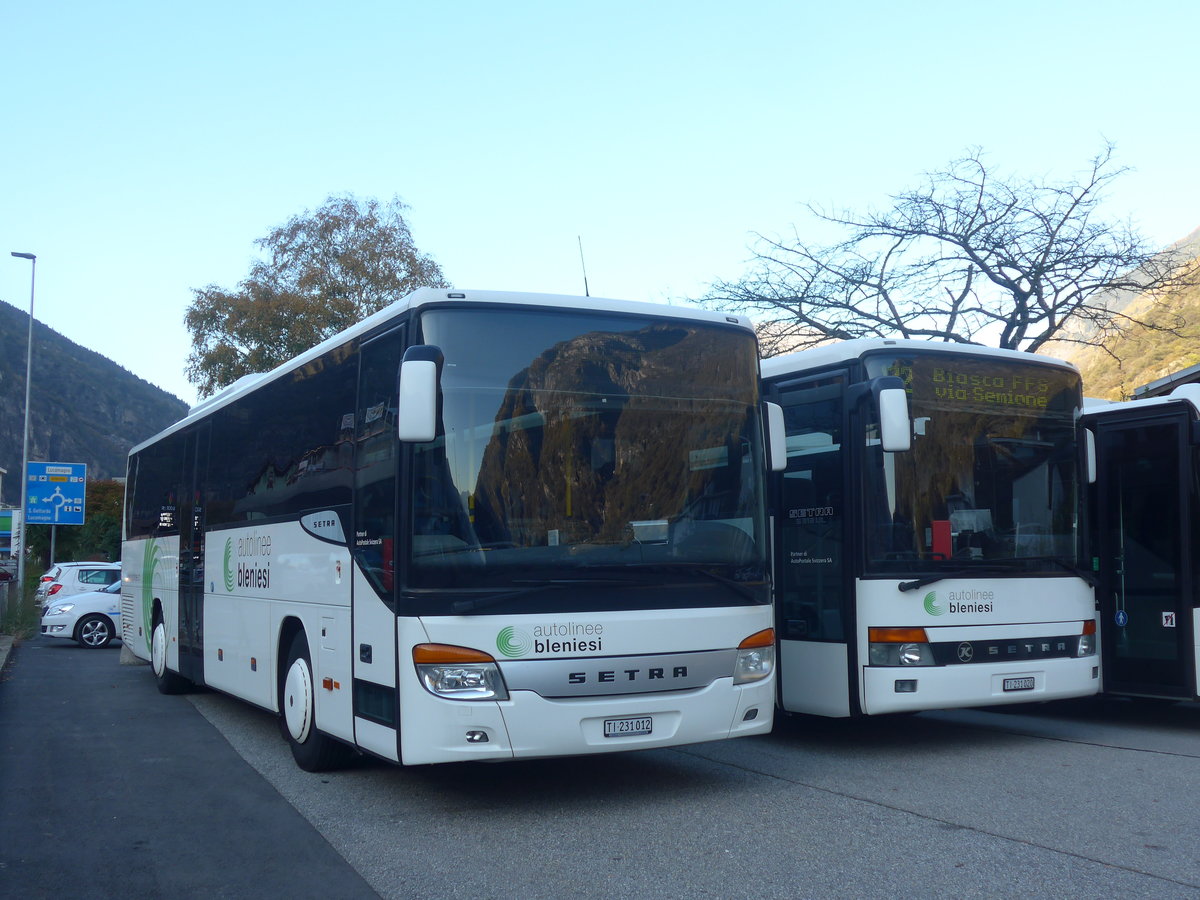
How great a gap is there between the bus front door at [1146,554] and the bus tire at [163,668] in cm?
978

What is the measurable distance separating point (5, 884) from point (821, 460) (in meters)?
6.12

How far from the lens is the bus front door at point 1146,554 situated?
402 inches

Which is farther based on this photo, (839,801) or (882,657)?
(882,657)

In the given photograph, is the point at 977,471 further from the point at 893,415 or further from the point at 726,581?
the point at 726,581

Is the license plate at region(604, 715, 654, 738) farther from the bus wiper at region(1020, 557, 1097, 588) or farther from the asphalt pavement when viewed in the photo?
the bus wiper at region(1020, 557, 1097, 588)

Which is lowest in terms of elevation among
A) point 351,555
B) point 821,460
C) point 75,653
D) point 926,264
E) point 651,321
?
point 75,653

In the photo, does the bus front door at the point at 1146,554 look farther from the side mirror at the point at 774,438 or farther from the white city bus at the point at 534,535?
the white city bus at the point at 534,535

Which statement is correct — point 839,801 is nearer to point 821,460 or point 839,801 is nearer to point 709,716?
point 709,716

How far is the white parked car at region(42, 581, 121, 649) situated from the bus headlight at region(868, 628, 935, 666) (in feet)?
61.5

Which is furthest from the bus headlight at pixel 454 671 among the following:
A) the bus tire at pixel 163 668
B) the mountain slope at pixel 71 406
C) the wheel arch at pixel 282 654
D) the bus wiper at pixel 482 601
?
the mountain slope at pixel 71 406

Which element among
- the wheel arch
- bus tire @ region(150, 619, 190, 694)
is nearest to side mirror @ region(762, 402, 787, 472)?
the wheel arch

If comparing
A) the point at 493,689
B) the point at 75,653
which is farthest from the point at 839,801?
the point at 75,653

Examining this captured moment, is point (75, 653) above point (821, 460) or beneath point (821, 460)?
beneath

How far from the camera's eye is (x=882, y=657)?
8.96 metres
